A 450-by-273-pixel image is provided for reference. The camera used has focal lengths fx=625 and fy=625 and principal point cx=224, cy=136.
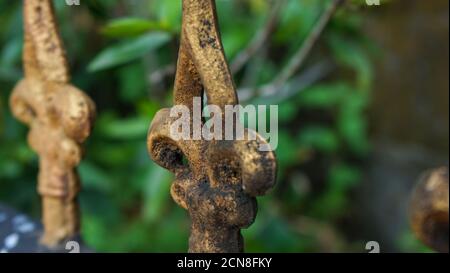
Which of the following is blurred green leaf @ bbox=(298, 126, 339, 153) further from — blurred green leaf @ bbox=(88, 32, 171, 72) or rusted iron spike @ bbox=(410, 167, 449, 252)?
rusted iron spike @ bbox=(410, 167, 449, 252)

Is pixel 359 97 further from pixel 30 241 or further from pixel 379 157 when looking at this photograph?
pixel 30 241

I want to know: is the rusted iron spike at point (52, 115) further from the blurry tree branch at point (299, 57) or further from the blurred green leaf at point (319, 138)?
the blurred green leaf at point (319, 138)

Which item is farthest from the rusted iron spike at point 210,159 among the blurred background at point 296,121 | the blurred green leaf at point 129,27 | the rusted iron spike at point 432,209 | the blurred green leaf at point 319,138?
the blurred green leaf at point 319,138

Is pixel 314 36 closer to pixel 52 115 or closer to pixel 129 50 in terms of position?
pixel 129 50

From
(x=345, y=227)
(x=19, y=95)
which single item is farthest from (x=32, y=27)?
(x=345, y=227)

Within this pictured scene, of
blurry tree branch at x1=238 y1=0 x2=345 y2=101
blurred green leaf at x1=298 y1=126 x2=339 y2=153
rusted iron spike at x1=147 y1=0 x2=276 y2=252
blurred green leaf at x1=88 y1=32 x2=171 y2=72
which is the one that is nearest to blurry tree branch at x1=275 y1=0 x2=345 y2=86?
blurry tree branch at x1=238 y1=0 x2=345 y2=101

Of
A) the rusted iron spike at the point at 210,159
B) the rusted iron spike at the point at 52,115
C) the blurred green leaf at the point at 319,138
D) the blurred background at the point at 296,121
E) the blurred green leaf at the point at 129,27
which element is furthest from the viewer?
the blurred green leaf at the point at 319,138

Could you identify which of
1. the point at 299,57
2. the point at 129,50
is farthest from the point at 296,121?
the point at 129,50
